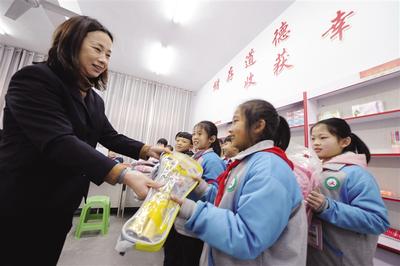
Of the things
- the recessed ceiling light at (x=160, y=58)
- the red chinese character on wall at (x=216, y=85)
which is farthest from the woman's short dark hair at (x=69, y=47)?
the red chinese character on wall at (x=216, y=85)

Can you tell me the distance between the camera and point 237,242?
0.51 metres

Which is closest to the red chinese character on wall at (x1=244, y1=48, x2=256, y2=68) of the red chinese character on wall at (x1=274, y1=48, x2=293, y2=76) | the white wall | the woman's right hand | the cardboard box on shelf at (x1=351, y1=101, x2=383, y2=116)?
the white wall

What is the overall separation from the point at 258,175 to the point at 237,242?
21 cm

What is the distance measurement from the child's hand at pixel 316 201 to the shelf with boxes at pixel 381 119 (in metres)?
0.89

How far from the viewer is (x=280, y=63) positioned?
2.43 m

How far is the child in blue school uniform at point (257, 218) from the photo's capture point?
0.52 meters

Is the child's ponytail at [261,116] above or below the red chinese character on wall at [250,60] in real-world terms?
below

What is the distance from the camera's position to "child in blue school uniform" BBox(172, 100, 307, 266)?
20.4 inches

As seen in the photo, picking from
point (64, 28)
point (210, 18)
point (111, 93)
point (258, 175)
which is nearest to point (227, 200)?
point (258, 175)

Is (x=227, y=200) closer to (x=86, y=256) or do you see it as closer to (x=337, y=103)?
(x=337, y=103)

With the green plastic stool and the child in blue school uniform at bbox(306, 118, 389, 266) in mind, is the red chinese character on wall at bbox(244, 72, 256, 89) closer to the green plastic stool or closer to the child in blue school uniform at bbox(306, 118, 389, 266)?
the child in blue school uniform at bbox(306, 118, 389, 266)

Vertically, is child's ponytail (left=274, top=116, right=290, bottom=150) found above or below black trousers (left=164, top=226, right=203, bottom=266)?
above

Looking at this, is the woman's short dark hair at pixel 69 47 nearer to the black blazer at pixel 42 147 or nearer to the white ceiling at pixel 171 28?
the black blazer at pixel 42 147

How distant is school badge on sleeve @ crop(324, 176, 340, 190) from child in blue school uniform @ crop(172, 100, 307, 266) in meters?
0.46
